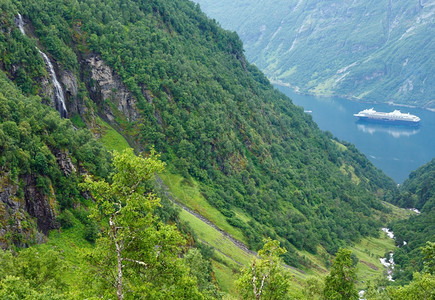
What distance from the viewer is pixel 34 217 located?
54.1 metres

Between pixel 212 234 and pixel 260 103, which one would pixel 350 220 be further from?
pixel 212 234

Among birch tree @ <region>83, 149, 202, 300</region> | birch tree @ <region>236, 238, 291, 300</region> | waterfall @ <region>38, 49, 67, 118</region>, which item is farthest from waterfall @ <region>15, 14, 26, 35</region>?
birch tree @ <region>236, 238, 291, 300</region>

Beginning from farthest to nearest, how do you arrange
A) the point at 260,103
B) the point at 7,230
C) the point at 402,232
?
the point at 260,103, the point at 402,232, the point at 7,230

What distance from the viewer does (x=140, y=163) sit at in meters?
22.3

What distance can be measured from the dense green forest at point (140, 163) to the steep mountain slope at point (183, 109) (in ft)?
1.56

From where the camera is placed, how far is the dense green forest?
22.8 m

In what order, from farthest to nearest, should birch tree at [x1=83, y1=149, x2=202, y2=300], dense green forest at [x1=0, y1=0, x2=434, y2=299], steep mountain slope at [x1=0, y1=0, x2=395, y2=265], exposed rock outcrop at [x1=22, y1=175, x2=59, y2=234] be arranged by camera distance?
steep mountain slope at [x1=0, y1=0, x2=395, y2=265], exposed rock outcrop at [x1=22, y1=175, x2=59, y2=234], dense green forest at [x1=0, y1=0, x2=434, y2=299], birch tree at [x1=83, y1=149, x2=202, y2=300]

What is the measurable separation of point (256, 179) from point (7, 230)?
97.9 meters

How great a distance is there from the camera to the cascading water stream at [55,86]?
92062 millimetres

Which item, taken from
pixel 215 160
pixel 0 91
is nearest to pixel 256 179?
pixel 215 160

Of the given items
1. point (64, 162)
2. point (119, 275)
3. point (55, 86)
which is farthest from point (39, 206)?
point (55, 86)

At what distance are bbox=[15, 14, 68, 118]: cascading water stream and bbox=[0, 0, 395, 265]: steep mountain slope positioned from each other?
2.40 metres

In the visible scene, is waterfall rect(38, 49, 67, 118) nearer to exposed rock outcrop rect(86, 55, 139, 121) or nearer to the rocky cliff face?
exposed rock outcrop rect(86, 55, 139, 121)

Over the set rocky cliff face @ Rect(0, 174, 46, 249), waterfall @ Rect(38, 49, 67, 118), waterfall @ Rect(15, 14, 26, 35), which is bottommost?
rocky cliff face @ Rect(0, 174, 46, 249)
